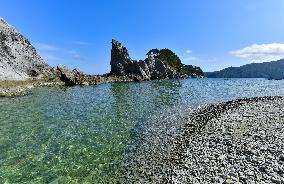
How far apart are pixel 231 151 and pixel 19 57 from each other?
10178 centimetres

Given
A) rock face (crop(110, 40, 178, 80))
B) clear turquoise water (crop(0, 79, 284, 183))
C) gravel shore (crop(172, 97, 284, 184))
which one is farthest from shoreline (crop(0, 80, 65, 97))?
rock face (crop(110, 40, 178, 80))

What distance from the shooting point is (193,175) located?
1886 centimetres

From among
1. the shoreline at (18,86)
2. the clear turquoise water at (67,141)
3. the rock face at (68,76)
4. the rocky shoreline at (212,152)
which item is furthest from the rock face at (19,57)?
the rocky shoreline at (212,152)

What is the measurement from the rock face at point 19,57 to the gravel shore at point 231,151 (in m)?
79.6

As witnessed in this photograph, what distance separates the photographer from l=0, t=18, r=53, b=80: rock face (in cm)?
10151

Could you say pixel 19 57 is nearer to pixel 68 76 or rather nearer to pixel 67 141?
pixel 68 76

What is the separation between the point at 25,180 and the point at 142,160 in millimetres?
8045

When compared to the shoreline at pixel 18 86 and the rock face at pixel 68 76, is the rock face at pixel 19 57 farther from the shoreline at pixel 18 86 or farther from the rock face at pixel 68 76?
the shoreline at pixel 18 86

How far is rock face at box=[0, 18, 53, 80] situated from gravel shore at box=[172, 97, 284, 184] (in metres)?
79.6

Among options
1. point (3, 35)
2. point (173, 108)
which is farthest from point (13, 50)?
point (173, 108)

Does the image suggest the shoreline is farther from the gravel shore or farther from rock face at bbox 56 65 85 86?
the gravel shore

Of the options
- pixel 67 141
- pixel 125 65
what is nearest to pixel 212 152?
pixel 67 141

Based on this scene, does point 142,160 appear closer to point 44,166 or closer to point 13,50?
point 44,166

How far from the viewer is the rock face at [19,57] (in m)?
102
